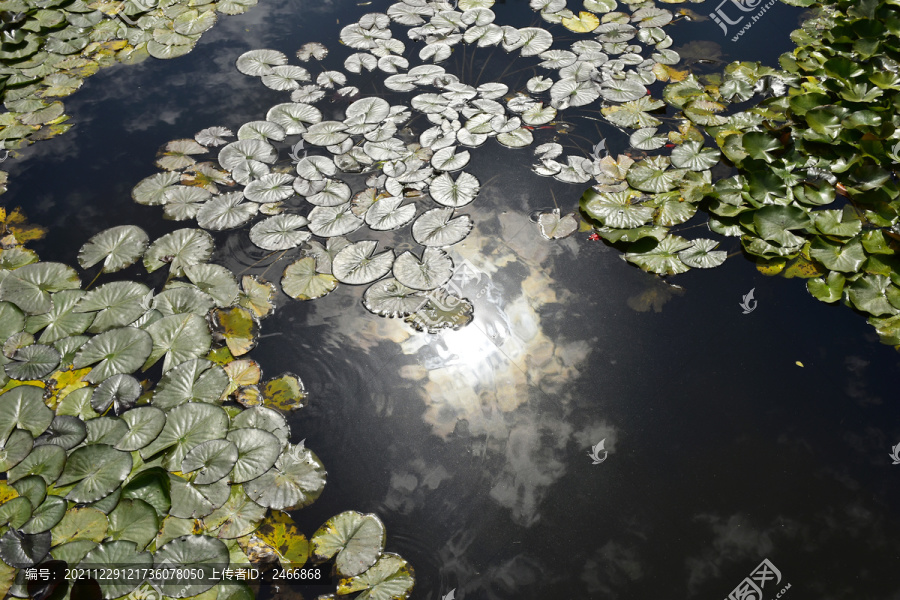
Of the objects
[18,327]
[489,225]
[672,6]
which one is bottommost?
[18,327]

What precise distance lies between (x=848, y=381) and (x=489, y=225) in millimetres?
1837

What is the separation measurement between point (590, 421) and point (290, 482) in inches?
50.2

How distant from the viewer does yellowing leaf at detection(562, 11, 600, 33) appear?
13.5 ft

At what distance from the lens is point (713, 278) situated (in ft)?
9.00

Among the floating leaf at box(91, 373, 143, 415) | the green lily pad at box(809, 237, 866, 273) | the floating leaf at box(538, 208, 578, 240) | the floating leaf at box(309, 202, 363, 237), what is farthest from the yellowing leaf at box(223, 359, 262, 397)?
the green lily pad at box(809, 237, 866, 273)

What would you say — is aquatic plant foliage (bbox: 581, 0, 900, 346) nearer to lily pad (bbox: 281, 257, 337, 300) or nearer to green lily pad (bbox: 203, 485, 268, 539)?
lily pad (bbox: 281, 257, 337, 300)

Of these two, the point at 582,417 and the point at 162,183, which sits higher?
the point at 162,183

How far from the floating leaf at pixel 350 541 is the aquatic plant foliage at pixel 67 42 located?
3350 millimetres

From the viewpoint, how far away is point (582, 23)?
13.6 feet

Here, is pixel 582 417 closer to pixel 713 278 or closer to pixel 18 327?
pixel 713 278

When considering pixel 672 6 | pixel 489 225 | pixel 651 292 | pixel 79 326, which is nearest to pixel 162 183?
pixel 79 326

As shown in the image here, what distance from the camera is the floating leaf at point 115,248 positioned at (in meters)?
2.87

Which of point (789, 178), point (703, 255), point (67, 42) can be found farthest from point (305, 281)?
point (67, 42)

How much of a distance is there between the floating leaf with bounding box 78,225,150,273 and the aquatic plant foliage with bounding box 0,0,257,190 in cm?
125
